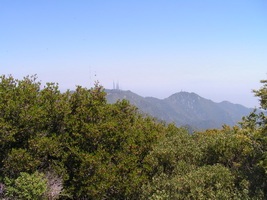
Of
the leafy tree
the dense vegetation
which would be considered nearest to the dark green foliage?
the dense vegetation

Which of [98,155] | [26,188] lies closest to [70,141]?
[98,155]

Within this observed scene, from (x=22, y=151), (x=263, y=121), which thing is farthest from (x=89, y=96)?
(x=263, y=121)

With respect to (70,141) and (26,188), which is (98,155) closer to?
(70,141)

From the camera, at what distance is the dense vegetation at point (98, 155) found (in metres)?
14.2

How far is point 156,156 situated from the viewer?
19.7 metres

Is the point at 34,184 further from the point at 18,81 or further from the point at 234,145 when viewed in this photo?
the point at 234,145

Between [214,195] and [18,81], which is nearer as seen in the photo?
[214,195]

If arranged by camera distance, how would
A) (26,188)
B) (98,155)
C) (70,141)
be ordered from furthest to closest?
(70,141), (98,155), (26,188)

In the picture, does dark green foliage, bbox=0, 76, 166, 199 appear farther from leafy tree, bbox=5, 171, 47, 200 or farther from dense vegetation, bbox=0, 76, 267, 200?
Answer: leafy tree, bbox=5, 171, 47, 200

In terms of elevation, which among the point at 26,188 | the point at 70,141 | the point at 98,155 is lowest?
the point at 26,188

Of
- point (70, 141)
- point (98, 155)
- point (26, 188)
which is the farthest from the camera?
point (70, 141)

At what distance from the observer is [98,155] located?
17.2 metres

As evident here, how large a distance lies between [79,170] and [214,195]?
10.0 m

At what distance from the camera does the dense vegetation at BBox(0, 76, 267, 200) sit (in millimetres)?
14188
